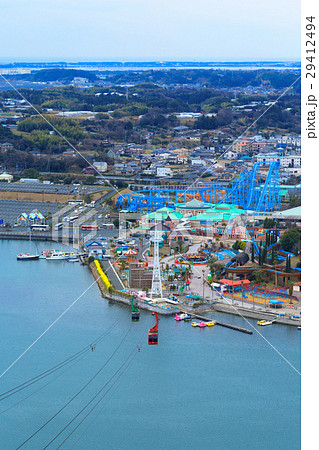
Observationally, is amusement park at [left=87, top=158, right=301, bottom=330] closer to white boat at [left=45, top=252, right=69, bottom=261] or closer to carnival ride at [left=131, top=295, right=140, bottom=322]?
carnival ride at [left=131, top=295, right=140, bottom=322]

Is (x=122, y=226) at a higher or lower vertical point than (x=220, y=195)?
lower

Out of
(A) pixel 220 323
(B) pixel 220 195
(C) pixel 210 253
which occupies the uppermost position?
(B) pixel 220 195

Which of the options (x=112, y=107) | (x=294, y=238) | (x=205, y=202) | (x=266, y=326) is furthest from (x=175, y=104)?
(x=266, y=326)

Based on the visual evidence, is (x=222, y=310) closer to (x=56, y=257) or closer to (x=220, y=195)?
(x=56, y=257)

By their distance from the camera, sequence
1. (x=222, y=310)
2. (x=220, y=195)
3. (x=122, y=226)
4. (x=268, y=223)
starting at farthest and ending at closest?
1. (x=220, y=195)
2. (x=122, y=226)
3. (x=268, y=223)
4. (x=222, y=310)

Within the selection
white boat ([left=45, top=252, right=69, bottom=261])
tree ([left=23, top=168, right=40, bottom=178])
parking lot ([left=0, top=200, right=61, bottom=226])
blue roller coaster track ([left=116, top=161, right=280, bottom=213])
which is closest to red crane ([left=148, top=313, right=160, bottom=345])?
white boat ([left=45, top=252, right=69, bottom=261])

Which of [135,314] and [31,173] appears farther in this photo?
[31,173]

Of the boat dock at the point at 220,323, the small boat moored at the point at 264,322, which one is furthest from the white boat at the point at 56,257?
the small boat moored at the point at 264,322

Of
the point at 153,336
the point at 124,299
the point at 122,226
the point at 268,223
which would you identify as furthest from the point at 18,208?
the point at 153,336

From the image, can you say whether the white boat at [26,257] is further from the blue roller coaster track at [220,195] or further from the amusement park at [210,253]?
the blue roller coaster track at [220,195]
